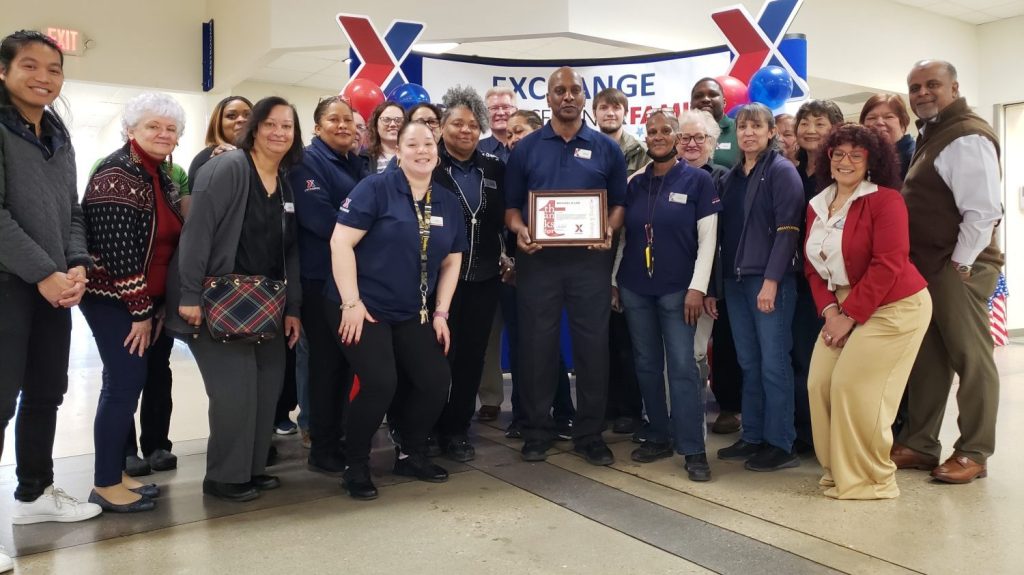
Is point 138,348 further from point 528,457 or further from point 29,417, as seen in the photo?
point 528,457

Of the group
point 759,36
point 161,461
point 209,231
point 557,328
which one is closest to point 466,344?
point 557,328

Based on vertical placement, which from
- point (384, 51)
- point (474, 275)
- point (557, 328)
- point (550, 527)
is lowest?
point (550, 527)

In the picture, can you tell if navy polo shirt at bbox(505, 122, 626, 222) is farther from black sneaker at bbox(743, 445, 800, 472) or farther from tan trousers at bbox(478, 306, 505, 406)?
black sneaker at bbox(743, 445, 800, 472)

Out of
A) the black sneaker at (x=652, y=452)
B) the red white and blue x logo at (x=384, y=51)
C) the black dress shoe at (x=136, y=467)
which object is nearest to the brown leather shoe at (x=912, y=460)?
the black sneaker at (x=652, y=452)

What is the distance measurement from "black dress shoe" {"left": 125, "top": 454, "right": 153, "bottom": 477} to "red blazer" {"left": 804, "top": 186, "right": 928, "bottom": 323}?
3.15 m

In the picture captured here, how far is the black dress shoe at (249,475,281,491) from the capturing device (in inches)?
129

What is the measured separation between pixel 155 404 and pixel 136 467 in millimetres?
296

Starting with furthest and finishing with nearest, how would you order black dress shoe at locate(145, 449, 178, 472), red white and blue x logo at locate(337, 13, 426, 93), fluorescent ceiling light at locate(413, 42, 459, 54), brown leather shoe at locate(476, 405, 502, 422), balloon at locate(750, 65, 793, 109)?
fluorescent ceiling light at locate(413, 42, 459, 54), red white and blue x logo at locate(337, 13, 426, 93), balloon at locate(750, 65, 793, 109), brown leather shoe at locate(476, 405, 502, 422), black dress shoe at locate(145, 449, 178, 472)

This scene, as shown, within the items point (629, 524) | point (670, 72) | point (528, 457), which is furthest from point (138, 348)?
point (670, 72)

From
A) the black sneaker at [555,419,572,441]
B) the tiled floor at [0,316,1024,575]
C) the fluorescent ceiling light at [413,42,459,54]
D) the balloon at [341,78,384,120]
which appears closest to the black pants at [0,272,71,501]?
the tiled floor at [0,316,1024,575]

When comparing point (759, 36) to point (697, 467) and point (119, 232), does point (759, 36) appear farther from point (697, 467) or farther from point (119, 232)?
point (119, 232)

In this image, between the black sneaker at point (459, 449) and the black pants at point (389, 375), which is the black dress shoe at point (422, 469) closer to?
the black pants at point (389, 375)

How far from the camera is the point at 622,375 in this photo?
4.36 meters

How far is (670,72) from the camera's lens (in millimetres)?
5656
